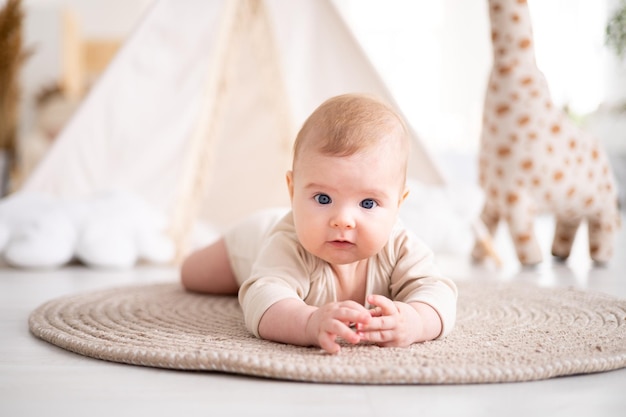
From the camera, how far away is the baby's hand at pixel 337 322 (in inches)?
34.0

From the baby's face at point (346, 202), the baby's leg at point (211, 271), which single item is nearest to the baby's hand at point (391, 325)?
the baby's face at point (346, 202)

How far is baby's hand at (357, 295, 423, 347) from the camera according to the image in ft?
2.95

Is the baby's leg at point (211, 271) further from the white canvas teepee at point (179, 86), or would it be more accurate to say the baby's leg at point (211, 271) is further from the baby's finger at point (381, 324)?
the white canvas teepee at point (179, 86)

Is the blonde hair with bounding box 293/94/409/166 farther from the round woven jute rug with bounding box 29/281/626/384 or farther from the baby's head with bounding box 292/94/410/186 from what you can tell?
the round woven jute rug with bounding box 29/281/626/384

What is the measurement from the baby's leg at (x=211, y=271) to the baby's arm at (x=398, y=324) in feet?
1.90

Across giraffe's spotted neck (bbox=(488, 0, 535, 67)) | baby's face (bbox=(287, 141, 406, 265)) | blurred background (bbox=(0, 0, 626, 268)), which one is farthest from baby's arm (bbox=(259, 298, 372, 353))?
blurred background (bbox=(0, 0, 626, 268))

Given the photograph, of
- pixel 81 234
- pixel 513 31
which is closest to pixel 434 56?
pixel 513 31

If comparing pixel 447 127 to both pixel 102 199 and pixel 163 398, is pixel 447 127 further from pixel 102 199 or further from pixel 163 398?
pixel 163 398

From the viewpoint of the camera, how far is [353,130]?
0.97 m

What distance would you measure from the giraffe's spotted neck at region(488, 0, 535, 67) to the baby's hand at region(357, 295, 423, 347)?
1.32 metres

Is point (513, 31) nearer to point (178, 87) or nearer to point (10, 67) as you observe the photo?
point (178, 87)

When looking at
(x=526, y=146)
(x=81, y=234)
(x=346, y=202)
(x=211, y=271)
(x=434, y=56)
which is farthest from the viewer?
(x=434, y=56)

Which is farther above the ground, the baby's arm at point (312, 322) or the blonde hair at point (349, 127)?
the blonde hair at point (349, 127)

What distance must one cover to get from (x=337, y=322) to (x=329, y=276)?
0.22 m
